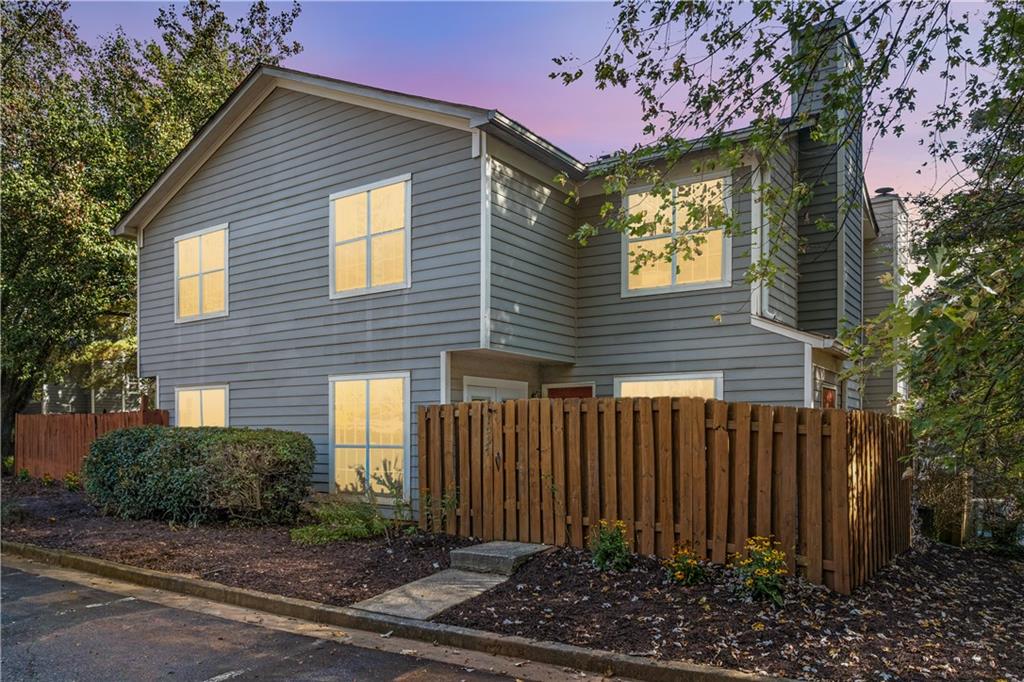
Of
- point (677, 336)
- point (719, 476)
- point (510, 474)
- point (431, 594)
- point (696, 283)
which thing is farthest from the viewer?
point (677, 336)

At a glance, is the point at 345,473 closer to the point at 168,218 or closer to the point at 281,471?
the point at 281,471

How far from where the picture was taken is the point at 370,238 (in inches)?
423

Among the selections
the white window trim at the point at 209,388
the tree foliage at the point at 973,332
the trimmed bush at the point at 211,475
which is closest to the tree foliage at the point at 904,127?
the tree foliage at the point at 973,332

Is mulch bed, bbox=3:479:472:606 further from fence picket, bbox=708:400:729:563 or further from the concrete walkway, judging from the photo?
fence picket, bbox=708:400:729:563

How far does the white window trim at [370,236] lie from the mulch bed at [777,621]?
16.1 ft

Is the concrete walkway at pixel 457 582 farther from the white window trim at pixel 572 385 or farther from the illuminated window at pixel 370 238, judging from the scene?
the illuminated window at pixel 370 238

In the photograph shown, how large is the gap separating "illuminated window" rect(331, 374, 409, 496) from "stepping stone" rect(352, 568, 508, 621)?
303 centimetres

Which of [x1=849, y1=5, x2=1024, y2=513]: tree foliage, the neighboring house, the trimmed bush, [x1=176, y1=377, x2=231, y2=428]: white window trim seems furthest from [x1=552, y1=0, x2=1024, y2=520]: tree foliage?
[x1=176, y1=377, x2=231, y2=428]: white window trim

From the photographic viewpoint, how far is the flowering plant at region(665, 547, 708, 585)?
241 inches

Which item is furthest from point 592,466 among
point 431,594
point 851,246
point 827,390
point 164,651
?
point 851,246

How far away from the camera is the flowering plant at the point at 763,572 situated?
5.62 m

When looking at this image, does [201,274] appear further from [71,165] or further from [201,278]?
[71,165]

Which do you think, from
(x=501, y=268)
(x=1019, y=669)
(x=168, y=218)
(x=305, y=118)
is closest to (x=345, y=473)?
(x=501, y=268)

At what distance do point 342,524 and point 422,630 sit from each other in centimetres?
370
